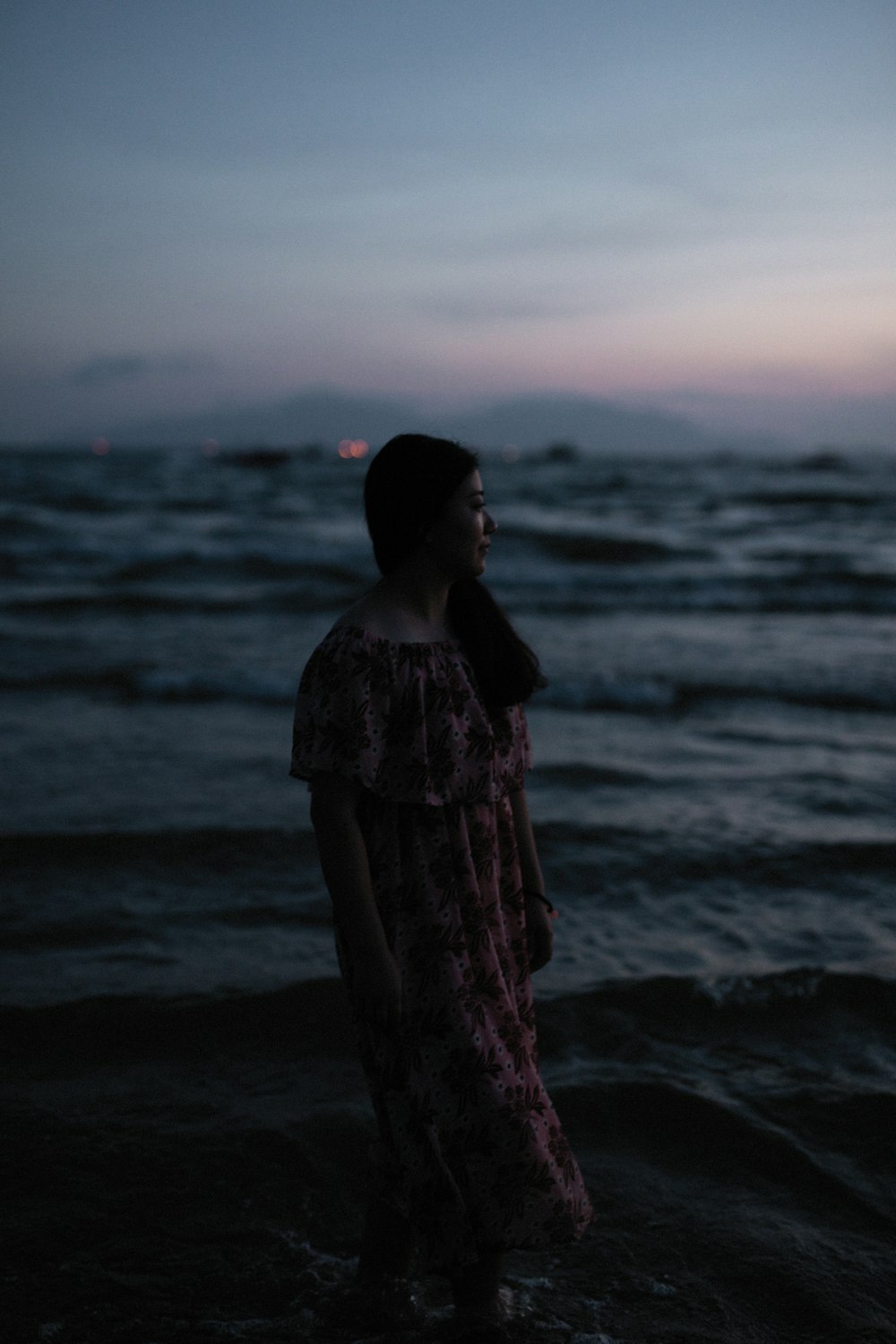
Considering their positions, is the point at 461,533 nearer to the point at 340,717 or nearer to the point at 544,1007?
the point at 340,717

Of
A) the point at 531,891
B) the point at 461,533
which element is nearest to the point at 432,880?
the point at 531,891

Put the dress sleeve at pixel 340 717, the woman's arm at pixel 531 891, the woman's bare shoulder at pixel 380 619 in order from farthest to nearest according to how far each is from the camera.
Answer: the woman's arm at pixel 531 891 → the woman's bare shoulder at pixel 380 619 → the dress sleeve at pixel 340 717

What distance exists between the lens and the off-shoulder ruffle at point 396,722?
6.68 ft

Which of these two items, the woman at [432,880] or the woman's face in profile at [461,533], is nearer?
the woman at [432,880]

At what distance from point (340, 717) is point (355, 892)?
0.34 meters

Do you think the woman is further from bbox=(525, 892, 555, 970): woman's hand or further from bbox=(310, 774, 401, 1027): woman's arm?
bbox=(525, 892, 555, 970): woman's hand

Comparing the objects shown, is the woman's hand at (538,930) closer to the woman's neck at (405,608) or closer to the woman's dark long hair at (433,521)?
the woman's dark long hair at (433,521)

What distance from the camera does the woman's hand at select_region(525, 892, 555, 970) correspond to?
2.50m

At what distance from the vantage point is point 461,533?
88.0 inches

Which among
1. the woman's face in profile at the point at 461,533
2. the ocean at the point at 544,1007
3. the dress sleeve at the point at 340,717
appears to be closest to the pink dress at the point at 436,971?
the dress sleeve at the point at 340,717

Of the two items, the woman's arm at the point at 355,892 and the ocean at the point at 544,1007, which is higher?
the woman's arm at the point at 355,892

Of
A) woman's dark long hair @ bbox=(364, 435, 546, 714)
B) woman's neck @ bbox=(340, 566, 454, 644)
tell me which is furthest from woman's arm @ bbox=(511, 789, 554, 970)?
woman's neck @ bbox=(340, 566, 454, 644)

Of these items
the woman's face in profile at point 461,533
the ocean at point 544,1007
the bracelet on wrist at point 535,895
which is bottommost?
the ocean at point 544,1007

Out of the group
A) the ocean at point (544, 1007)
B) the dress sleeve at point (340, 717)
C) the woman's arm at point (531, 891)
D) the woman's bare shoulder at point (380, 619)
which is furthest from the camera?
the ocean at point (544, 1007)
